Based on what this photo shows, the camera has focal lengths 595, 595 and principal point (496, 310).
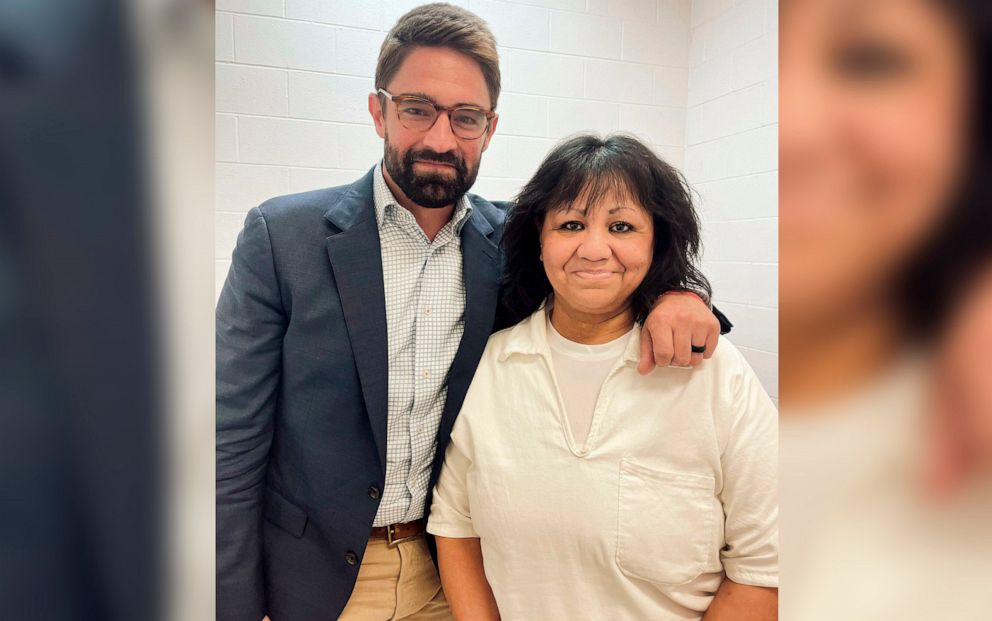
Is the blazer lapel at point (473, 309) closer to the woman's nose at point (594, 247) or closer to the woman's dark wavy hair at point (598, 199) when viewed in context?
the woman's dark wavy hair at point (598, 199)

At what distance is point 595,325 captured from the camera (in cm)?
90

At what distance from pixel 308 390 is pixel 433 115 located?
0.42 metres

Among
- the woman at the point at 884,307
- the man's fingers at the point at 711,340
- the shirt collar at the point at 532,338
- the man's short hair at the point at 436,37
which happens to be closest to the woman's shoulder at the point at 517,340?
the shirt collar at the point at 532,338

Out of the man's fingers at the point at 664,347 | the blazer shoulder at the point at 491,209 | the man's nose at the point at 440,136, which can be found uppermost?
the man's nose at the point at 440,136

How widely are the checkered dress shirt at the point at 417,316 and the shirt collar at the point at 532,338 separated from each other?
78mm

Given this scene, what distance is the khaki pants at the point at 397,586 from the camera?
0.93 meters

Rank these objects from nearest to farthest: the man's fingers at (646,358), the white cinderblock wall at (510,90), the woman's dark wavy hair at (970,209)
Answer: the woman's dark wavy hair at (970,209)
the white cinderblock wall at (510,90)
the man's fingers at (646,358)

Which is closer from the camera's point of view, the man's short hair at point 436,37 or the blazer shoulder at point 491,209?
the man's short hair at point 436,37

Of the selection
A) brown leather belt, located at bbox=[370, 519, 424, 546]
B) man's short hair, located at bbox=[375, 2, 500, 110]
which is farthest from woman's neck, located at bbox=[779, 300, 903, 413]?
brown leather belt, located at bbox=[370, 519, 424, 546]

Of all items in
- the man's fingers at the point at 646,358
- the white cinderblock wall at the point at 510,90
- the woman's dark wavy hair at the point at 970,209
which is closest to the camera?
the woman's dark wavy hair at the point at 970,209

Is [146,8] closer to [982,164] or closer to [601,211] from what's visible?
[982,164]

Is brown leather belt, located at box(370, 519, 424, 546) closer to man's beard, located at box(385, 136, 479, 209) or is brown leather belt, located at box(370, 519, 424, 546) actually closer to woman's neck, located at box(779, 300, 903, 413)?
man's beard, located at box(385, 136, 479, 209)

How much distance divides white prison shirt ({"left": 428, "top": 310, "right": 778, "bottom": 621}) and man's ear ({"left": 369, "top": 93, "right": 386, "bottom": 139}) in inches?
13.5

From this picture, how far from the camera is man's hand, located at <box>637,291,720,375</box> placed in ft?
2.73
